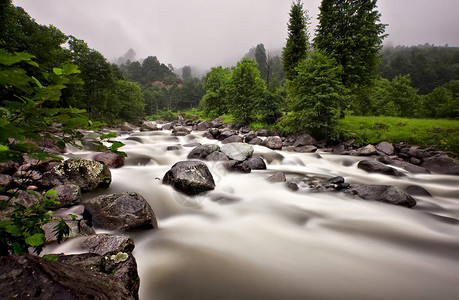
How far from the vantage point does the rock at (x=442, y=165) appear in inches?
320

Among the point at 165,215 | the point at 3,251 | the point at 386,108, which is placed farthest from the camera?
the point at 386,108

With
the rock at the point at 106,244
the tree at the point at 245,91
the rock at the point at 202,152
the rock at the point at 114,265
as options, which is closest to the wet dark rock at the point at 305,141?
the rock at the point at 202,152

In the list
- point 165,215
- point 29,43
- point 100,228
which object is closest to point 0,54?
point 100,228

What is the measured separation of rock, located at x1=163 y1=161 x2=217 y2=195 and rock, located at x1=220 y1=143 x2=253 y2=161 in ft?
10.2

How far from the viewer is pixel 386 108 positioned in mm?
28312

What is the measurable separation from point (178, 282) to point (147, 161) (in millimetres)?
6802

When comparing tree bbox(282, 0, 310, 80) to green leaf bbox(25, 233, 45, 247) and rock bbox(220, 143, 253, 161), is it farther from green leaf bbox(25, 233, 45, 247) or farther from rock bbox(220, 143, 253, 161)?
green leaf bbox(25, 233, 45, 247)

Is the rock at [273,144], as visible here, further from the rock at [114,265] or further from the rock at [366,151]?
the rock at [114,265]

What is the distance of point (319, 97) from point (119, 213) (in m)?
12.5

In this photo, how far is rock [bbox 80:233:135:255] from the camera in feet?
9.05

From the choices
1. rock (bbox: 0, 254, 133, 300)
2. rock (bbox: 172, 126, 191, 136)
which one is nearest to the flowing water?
rock (bbox: 0, 254, 133, 300)

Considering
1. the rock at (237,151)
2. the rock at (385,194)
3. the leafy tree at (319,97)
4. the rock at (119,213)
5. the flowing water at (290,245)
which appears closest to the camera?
the flowing water at (290,245)

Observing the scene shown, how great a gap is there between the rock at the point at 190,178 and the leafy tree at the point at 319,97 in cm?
928

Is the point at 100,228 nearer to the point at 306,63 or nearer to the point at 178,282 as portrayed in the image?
the point at 178,282
